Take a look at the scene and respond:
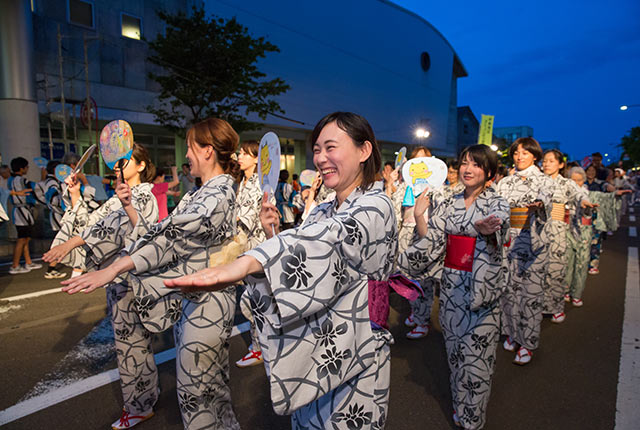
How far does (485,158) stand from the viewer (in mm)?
2689

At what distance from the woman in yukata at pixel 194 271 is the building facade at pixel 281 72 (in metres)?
9.69

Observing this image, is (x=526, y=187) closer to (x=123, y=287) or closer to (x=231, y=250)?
(x=231, y=250)

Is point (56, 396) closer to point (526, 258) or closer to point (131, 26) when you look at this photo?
point (526, 258)

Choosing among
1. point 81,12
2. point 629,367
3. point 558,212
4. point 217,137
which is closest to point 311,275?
point 217,137

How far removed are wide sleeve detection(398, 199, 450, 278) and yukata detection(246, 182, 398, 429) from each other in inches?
47.7

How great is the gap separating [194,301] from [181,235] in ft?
1.32

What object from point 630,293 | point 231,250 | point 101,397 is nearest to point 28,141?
point 101,397

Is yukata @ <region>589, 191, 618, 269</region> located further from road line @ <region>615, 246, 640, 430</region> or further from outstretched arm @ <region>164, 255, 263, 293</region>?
outstretched arm @ <region>164, 255, 263, 293</region>

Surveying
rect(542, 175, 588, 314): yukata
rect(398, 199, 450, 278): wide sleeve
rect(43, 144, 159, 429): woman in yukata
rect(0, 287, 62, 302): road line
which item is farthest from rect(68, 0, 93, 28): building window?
rect(542, 175, 588, 314): yukata

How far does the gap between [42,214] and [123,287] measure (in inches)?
332

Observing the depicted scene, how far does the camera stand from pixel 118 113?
14.8 m

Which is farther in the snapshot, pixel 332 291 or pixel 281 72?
pixel 281 72

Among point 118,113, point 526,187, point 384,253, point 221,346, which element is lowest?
point 221,346

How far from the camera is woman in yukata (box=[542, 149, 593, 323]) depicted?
14.4 ft
